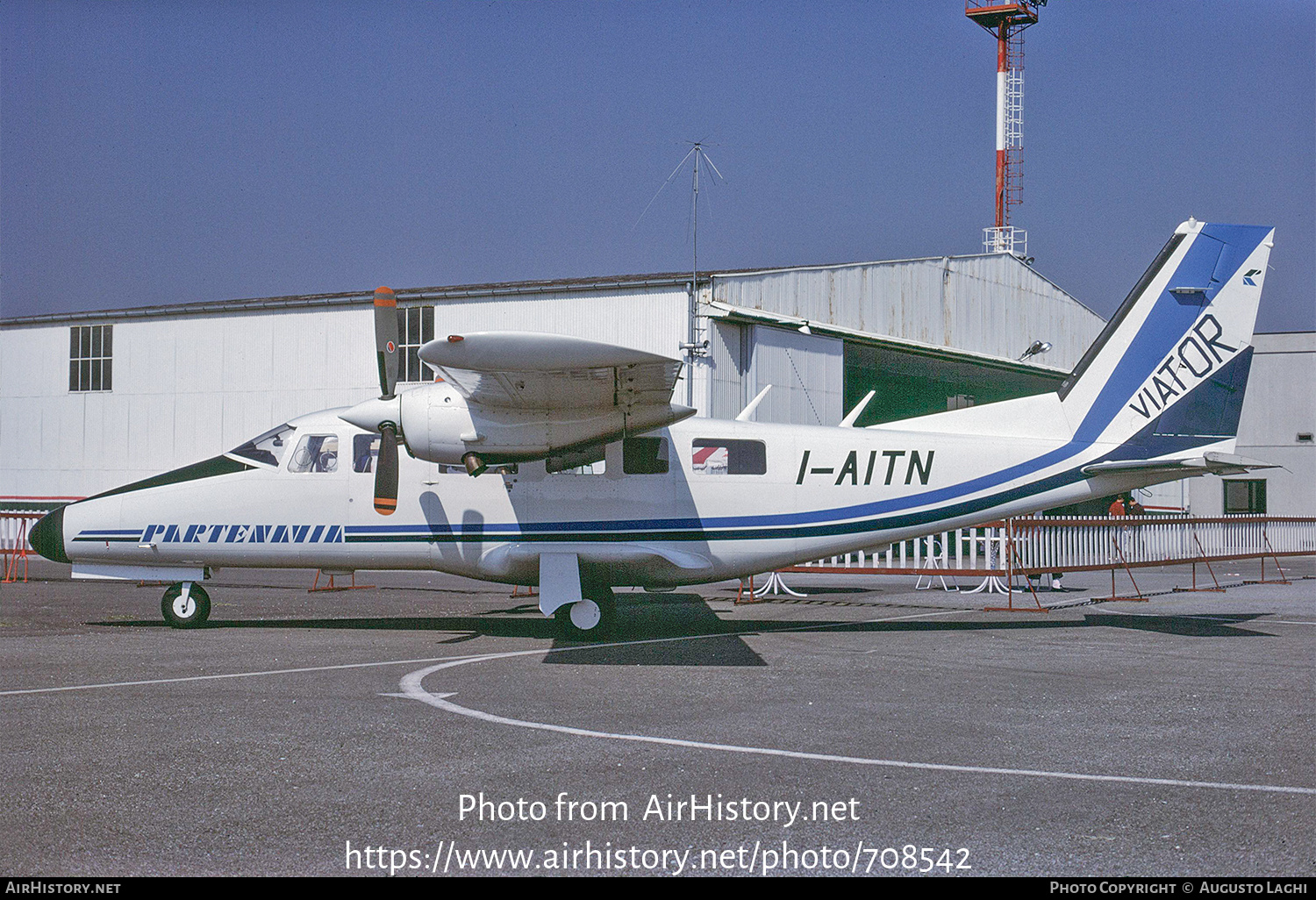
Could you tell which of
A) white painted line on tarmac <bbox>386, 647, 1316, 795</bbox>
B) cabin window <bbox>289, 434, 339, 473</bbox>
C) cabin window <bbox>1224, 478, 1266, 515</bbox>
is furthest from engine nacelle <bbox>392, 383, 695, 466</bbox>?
cabin window <bbox>1224, 478, 1266, 515</bbox>

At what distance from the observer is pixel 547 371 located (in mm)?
10930

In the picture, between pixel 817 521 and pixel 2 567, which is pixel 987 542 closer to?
pixel 817 521

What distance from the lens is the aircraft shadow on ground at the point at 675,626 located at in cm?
1230

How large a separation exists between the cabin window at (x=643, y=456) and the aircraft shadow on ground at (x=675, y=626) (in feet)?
6.62

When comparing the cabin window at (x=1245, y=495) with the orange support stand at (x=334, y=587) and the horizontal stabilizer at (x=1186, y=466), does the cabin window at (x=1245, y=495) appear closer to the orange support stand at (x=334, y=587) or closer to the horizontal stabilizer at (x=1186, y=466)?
the horizontal stabilizer at (x=1186, y=466)

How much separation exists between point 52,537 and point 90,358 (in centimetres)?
2223

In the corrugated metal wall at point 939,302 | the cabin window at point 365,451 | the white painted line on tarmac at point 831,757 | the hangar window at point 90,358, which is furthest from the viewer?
the hangar window at point 90,358

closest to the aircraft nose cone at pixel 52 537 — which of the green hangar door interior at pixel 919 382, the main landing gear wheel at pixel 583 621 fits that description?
the main landing gear wheel at pixel 583 621

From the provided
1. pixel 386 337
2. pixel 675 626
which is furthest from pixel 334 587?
pixel 386 337

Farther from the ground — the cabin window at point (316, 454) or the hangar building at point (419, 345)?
the hangar building at point (419, 345)

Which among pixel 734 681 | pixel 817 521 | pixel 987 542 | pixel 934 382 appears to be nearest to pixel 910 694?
pixel 734 681

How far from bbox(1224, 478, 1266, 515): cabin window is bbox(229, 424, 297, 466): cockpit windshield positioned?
46788mm
